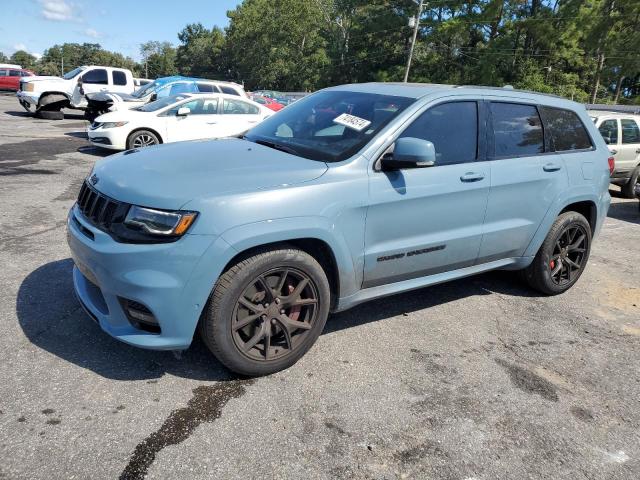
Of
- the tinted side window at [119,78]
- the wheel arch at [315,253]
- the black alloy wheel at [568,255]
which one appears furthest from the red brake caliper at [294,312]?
the tinted side window at [119,78]

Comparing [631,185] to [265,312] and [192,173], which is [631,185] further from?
[192,173]

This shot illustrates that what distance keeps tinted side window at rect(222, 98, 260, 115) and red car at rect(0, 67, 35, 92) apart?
99.9 feet

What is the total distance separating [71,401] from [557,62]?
42885 millimetres

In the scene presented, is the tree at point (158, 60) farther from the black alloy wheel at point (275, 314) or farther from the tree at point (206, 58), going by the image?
the black alloy wheel at point (275, 314)

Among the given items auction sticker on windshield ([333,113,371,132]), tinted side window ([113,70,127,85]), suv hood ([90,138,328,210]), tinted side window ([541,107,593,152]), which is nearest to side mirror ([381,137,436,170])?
auction sticker on windshield ([333,113,371,132])

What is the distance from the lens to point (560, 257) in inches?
187

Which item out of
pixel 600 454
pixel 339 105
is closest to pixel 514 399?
pixel 600 454

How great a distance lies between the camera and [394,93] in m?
3.83

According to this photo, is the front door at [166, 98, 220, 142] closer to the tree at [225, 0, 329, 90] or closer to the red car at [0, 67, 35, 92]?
the red car at [0, 67, 35, 92]

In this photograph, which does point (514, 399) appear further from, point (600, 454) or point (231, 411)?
point (231, 411)

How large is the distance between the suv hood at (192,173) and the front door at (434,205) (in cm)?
56

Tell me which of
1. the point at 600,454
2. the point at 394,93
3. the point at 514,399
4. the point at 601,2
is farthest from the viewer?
the point at 601,2

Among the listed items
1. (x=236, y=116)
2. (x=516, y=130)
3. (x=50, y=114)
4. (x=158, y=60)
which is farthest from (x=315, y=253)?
(x=158, y=60)

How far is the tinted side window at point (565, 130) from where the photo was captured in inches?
176
